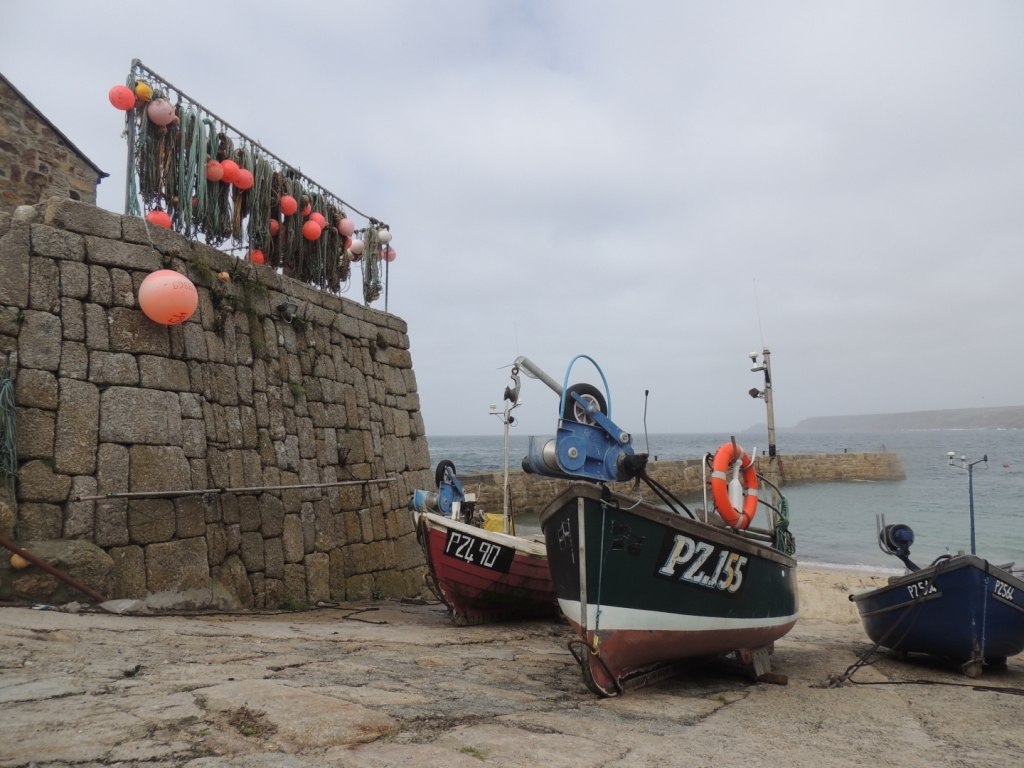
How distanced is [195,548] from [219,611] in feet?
2.24

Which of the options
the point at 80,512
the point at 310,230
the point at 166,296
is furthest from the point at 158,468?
the point at 310,230

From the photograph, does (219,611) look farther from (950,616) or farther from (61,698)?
(950,616)

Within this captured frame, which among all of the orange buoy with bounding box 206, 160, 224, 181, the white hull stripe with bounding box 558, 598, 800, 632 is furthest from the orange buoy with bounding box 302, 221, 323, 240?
the white hull stripe with bounding box 558, 598, 800, 632

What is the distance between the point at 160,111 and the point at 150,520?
4335 millimetres

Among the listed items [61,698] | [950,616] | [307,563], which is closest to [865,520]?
[950,616]

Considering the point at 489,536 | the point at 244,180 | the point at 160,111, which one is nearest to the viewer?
the point at 160,111

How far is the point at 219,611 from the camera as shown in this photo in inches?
275

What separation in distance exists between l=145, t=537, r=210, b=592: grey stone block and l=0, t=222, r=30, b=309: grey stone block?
2501 millimetres

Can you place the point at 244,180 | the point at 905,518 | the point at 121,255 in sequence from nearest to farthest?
the point at 121,255 < the point at 244,180 < the point at 905,518

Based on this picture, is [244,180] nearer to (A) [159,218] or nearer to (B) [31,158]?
(A) [159,218]

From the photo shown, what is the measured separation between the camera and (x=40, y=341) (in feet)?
20.0

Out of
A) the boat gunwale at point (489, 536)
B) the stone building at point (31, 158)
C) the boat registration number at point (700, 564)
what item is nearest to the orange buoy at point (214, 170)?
the stone building at point (31, 158)

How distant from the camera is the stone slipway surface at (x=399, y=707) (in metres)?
2.98

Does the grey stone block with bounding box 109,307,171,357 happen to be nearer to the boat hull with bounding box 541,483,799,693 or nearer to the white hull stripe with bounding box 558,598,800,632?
the boat hull with bounding box 541,483,799,693
